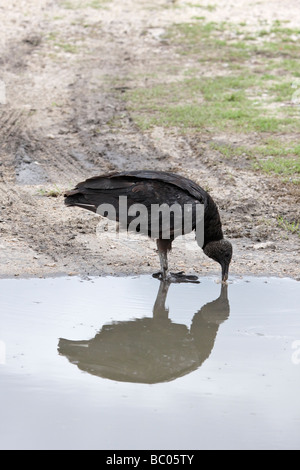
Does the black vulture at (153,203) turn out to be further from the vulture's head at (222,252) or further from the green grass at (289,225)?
the green grass at (289,225)

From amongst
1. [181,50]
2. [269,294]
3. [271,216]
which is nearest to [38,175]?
[271,216]

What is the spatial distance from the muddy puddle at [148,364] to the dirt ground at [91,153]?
0.50m

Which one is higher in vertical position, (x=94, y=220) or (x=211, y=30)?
(x=211, y=30)

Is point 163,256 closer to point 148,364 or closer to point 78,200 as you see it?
point 78,200

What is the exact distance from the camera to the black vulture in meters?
5.69

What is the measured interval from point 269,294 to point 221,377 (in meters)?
1.39

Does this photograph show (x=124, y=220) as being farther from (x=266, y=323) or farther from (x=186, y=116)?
(x=186, y=116)

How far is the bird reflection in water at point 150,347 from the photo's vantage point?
461 cm

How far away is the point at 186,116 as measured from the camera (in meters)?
10.1

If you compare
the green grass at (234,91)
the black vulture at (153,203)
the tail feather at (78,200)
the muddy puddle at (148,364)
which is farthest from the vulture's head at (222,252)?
the green grass at (234,91)

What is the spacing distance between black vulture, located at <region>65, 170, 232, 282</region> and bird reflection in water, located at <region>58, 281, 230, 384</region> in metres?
0.60

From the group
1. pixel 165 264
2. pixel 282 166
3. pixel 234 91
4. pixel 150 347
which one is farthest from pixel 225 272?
pixel 234 91

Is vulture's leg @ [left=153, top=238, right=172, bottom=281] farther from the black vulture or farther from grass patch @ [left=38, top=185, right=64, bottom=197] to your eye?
grass patch @ [left=38, top=185, right=64, bottom=197]

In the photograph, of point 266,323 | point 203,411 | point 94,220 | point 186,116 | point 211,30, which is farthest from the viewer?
point 211,30
